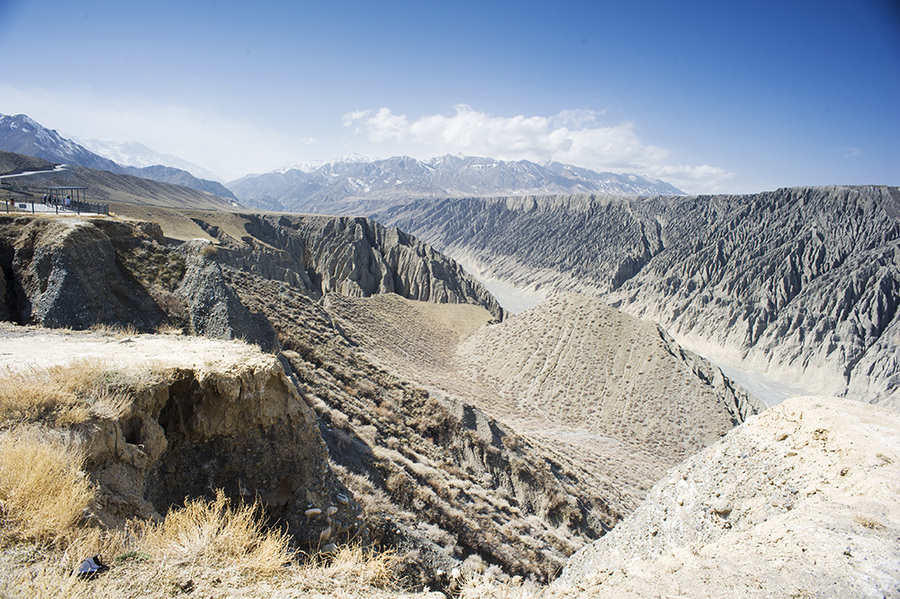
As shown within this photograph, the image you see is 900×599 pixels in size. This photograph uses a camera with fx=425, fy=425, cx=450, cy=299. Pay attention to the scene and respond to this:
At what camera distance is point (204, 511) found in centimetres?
436

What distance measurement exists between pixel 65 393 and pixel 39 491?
4.28 ft

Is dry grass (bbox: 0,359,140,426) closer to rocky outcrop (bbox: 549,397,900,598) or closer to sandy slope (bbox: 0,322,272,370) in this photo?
sandy slope (bbox: 0,322,272,370)

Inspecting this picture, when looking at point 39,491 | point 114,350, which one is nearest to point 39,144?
point 114,350

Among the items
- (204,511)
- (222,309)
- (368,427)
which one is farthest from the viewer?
(368,427)

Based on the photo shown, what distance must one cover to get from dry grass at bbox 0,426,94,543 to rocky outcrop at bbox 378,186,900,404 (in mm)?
64683

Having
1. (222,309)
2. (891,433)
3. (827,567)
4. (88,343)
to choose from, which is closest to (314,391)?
(222,309)

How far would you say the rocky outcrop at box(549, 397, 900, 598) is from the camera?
452 cm

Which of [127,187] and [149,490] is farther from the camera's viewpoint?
[127,187]

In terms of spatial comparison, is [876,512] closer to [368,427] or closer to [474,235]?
[368,427]

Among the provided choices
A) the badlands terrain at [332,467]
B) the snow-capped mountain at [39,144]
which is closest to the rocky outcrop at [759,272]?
the badlands terrain at [332,467]

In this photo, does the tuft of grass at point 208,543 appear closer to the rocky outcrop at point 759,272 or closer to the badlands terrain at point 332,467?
the badlands terrain at point 332,467

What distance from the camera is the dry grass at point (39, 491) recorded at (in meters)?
3.03

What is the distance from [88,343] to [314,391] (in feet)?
14.8

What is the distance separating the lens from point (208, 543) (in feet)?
11.8
